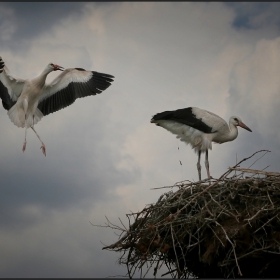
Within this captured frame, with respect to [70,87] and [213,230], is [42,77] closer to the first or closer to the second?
[70,87]

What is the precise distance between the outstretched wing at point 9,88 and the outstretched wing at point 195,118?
3.02 meters

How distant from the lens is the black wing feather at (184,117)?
35.0ft

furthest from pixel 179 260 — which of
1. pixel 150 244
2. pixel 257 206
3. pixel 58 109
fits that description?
pixel 58 109

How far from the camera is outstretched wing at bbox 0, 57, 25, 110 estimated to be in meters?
11.2

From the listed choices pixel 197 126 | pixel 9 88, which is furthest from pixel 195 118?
pixel 9 88

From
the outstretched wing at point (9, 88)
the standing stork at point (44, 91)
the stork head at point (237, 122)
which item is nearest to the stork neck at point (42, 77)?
the standing stork at point (44, 91)

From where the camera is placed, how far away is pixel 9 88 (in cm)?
1142

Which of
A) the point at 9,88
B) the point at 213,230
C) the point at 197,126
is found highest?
the point at 9,88

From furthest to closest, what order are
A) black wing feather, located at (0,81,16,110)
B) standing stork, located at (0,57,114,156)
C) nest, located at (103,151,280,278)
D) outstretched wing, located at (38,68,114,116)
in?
1. outstretched wing, located at (38,68,114,116)
2. standing stork, located at (0,57,114,156)
3. black wing feather, located at (0,81,16,110)
4. nest, located at (103,151,280,278)

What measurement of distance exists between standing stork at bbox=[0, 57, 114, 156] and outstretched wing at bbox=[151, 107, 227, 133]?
1.87m

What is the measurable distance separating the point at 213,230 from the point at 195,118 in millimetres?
3895

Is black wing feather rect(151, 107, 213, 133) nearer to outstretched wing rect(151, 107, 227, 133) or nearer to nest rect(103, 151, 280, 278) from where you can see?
outstretched wing rect(151, 107, 227, 133)

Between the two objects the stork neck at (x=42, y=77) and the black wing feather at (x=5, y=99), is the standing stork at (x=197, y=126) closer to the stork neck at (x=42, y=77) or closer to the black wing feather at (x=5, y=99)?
the stork neck at (x=42, y=77)

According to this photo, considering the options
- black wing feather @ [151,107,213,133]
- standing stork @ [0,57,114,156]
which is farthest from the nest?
standing stork @ [0,57,114,156]
